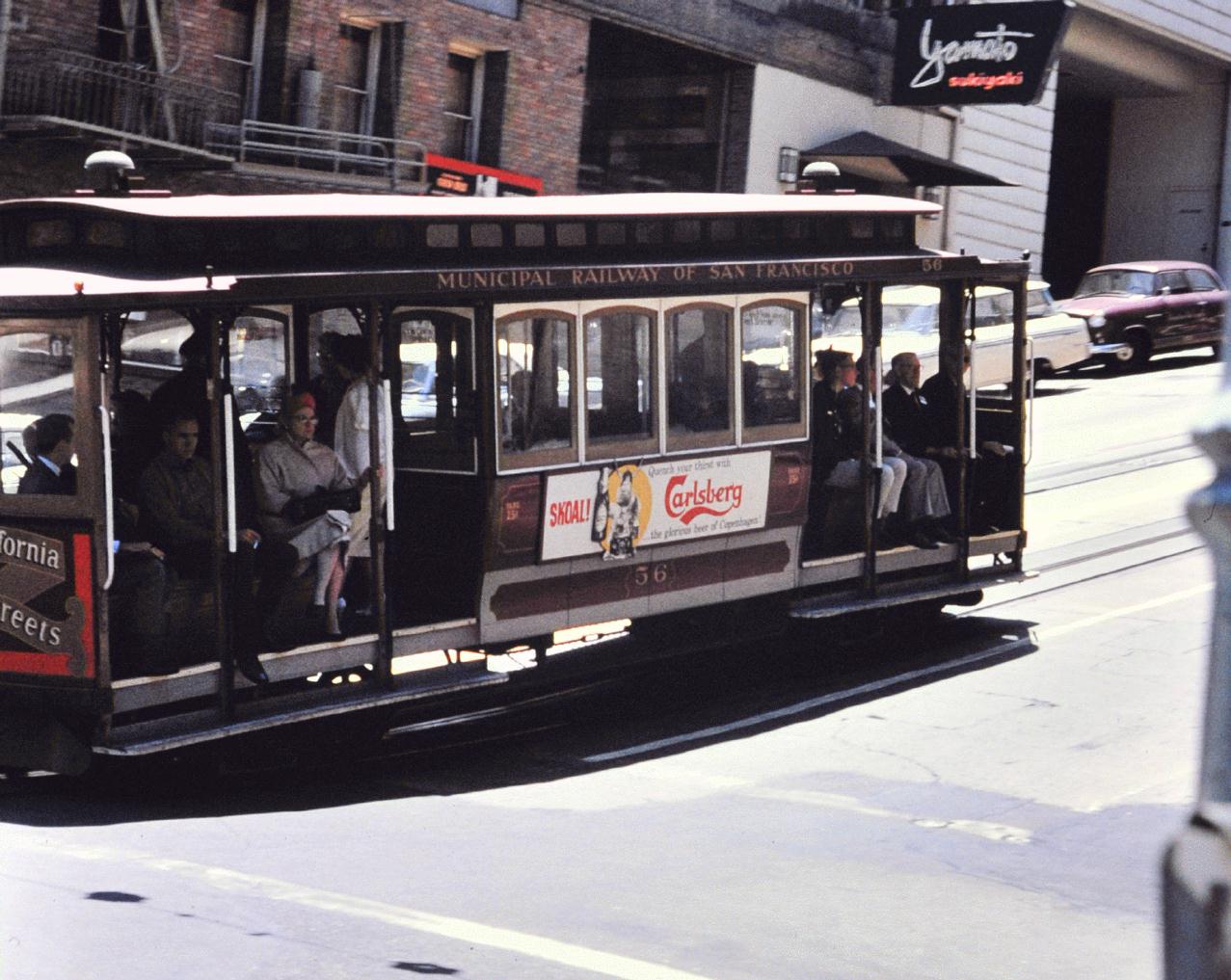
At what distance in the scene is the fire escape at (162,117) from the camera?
749 inches

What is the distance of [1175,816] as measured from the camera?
9641 mm

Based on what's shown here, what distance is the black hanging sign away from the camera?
99.6 ft

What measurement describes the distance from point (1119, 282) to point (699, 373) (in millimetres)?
20160

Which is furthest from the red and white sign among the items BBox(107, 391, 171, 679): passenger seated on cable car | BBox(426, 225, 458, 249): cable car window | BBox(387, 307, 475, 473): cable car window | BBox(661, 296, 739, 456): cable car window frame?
BBox(107, 391, 171, 679): passenger seated on cable car

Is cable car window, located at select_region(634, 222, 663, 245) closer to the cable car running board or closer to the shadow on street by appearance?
the cable car running board

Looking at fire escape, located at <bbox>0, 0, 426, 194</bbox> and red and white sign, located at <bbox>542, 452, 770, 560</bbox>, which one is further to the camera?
fire escape, located at <bbox>0, 0, 426, 194</bbox>

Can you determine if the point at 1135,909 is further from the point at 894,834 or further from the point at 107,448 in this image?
the point at 107,448

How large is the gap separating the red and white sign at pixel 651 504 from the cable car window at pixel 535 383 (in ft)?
0.92

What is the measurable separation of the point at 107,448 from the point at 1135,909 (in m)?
5.19

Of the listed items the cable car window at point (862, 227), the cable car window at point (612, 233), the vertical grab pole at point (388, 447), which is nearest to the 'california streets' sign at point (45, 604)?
the vertical grab pole at point (388, 447)

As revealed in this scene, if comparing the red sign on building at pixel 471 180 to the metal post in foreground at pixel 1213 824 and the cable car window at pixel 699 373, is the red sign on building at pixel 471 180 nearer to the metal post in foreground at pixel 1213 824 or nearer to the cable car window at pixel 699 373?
the cable car window at pixel 699 373

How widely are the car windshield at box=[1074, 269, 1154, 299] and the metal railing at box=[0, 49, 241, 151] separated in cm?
1522

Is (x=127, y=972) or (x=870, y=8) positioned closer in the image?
(x=127, y=972)

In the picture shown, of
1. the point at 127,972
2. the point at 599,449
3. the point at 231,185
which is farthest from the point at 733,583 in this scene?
the point at 231,185
